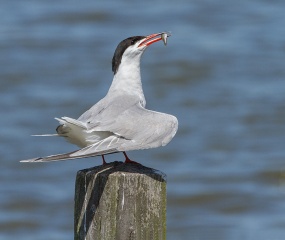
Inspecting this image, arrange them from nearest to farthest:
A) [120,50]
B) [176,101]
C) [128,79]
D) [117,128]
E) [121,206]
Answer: [121,206], [117,128], [128,79], [120,50], [176,101]

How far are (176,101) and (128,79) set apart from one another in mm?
7437

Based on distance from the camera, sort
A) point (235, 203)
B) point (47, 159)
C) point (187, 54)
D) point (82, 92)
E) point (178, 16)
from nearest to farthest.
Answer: point (47, 159)
point (235, 203)
point (82, 92)
point (187, 54)
point (178, 16)

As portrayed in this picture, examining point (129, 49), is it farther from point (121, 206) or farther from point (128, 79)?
point (121, 206)

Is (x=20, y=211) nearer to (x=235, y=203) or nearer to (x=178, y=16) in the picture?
(x=235, y=203)

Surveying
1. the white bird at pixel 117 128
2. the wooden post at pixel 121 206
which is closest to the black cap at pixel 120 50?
the white bird at pixel 117 128

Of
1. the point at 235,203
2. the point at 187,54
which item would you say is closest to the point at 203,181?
the point at 235,203

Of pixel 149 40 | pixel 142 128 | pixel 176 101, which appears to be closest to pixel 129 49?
pixel 149 40

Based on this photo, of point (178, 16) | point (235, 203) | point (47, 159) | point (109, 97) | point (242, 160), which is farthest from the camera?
point (178, 16)

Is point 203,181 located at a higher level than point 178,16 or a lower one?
lower

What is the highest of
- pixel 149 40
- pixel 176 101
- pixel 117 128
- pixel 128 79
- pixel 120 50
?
pixel 176 101

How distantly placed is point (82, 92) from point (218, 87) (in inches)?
81.0

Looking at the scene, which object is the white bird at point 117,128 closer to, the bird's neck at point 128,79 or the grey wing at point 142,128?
the grey wing at point 142,128

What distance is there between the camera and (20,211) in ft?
A: 32.8

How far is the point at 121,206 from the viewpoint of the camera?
159 inches
